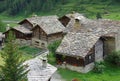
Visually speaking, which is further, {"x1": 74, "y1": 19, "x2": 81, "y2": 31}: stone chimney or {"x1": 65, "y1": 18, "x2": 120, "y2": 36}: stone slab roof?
{"x1": 74, "y1": 19, "x2": 81, "y2": 31}: stone chimney

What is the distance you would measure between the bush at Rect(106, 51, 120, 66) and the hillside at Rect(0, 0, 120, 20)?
81682mm

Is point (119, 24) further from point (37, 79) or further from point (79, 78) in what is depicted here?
point (37, 79)

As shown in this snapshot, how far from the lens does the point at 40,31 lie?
78.1m

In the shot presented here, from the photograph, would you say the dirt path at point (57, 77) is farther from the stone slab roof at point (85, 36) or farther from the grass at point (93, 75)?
the stone slab roof at point (85, 36)

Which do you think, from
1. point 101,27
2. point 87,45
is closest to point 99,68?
point 87,45

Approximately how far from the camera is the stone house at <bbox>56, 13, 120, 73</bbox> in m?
Result: 58.8

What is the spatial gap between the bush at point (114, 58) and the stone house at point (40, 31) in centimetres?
1797

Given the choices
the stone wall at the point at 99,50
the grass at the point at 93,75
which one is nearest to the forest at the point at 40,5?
the stone wall at the point at 99,50

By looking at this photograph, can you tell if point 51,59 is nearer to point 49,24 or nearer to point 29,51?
point 29,51

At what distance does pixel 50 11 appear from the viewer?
522 ft

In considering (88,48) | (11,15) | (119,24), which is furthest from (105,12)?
(88,48)

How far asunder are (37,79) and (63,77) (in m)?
11.6

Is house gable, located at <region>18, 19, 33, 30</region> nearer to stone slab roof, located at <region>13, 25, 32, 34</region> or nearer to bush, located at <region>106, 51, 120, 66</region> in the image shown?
stone slab roof, located at <region>13, 25, 32, 34</region>

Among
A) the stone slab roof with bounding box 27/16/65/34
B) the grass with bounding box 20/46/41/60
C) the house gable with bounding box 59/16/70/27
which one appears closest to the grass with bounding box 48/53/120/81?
the grass with bounding box 20/46/41/60
